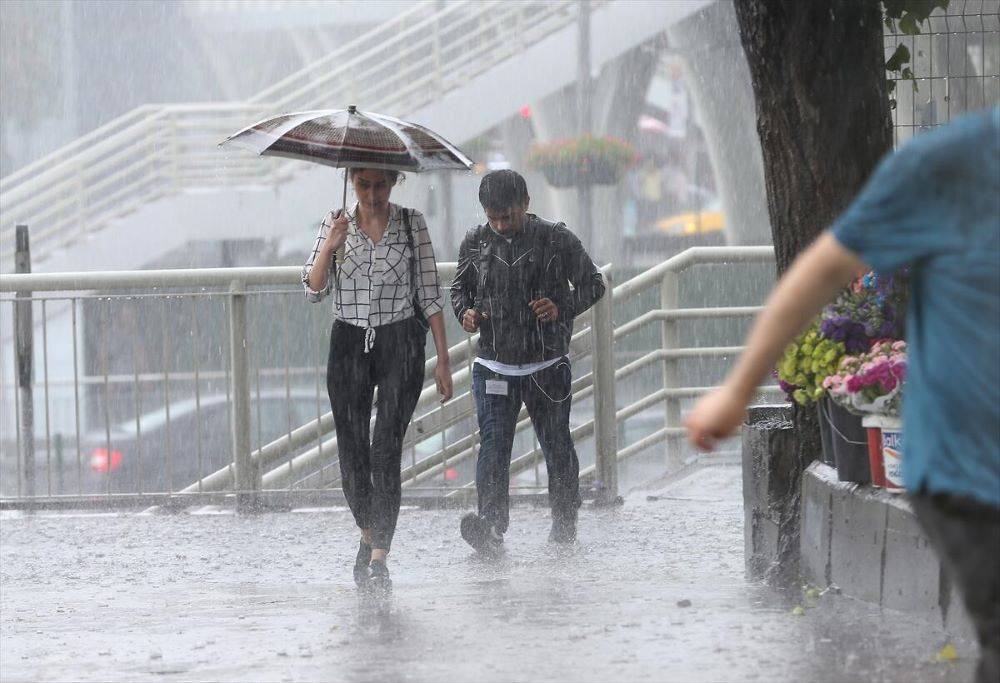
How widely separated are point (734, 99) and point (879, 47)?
23.1 metres

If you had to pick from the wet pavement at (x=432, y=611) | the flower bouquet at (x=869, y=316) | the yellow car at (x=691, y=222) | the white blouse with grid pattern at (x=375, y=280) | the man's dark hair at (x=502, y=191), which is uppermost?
the yellow car at (x=691, y=222)

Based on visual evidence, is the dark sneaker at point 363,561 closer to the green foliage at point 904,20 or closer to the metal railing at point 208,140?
the green foliage at point 904,20

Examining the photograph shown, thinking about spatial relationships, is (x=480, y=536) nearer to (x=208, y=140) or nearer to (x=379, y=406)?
(x=379, y=406)

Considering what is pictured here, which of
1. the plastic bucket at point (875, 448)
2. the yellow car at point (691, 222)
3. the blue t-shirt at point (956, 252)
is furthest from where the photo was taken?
the yellow car at point (691, 222)

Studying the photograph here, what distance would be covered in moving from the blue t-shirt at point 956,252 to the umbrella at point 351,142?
4.01m

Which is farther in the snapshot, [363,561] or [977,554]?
[363,561]

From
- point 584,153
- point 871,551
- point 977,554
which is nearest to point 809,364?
point 871,551

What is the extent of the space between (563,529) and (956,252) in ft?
16.9

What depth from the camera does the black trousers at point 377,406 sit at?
261 inches

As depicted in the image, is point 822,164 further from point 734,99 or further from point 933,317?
point 734,99

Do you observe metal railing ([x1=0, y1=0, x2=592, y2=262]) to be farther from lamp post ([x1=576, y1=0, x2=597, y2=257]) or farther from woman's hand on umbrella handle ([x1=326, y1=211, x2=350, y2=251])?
woman's hand on umbrella handle ([x1=326, y1=211, x2=350, y2=251])

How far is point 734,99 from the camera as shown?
1129 inches

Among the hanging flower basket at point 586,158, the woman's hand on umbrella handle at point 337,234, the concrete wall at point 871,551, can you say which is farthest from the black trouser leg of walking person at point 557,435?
the hanging flower basket at point 586,158

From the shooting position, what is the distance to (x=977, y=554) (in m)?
2.74
